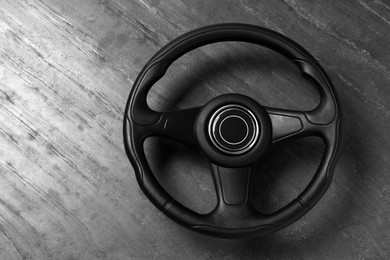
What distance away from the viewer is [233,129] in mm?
1102

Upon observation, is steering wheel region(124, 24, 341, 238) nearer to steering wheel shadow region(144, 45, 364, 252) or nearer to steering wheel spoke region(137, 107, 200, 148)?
steering wheel spoke region(137, 107, 200, 148)

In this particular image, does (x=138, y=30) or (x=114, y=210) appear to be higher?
(x=138, y=30)

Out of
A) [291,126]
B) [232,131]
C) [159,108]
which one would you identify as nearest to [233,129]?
[232,131]

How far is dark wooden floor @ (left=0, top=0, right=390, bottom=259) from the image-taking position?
1.27 meters

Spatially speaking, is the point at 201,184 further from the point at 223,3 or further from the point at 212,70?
the point at 223,3

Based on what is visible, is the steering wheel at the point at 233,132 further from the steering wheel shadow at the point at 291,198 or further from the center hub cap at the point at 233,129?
the steering wheel shadow at the point at 291,198

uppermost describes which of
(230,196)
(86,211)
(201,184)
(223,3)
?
(223,3)

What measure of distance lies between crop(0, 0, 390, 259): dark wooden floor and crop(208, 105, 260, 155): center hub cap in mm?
196

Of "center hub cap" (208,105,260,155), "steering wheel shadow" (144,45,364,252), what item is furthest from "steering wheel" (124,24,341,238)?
"steering wheel shadow" (144,45,364,252)

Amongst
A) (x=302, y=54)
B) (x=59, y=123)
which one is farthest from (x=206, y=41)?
(x=59, y=123)

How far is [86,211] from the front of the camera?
4.19 feet

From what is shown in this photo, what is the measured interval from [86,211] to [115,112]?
0.75 feet

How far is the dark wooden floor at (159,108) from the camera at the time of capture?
1.27m

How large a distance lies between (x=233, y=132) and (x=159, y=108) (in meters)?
0.26
